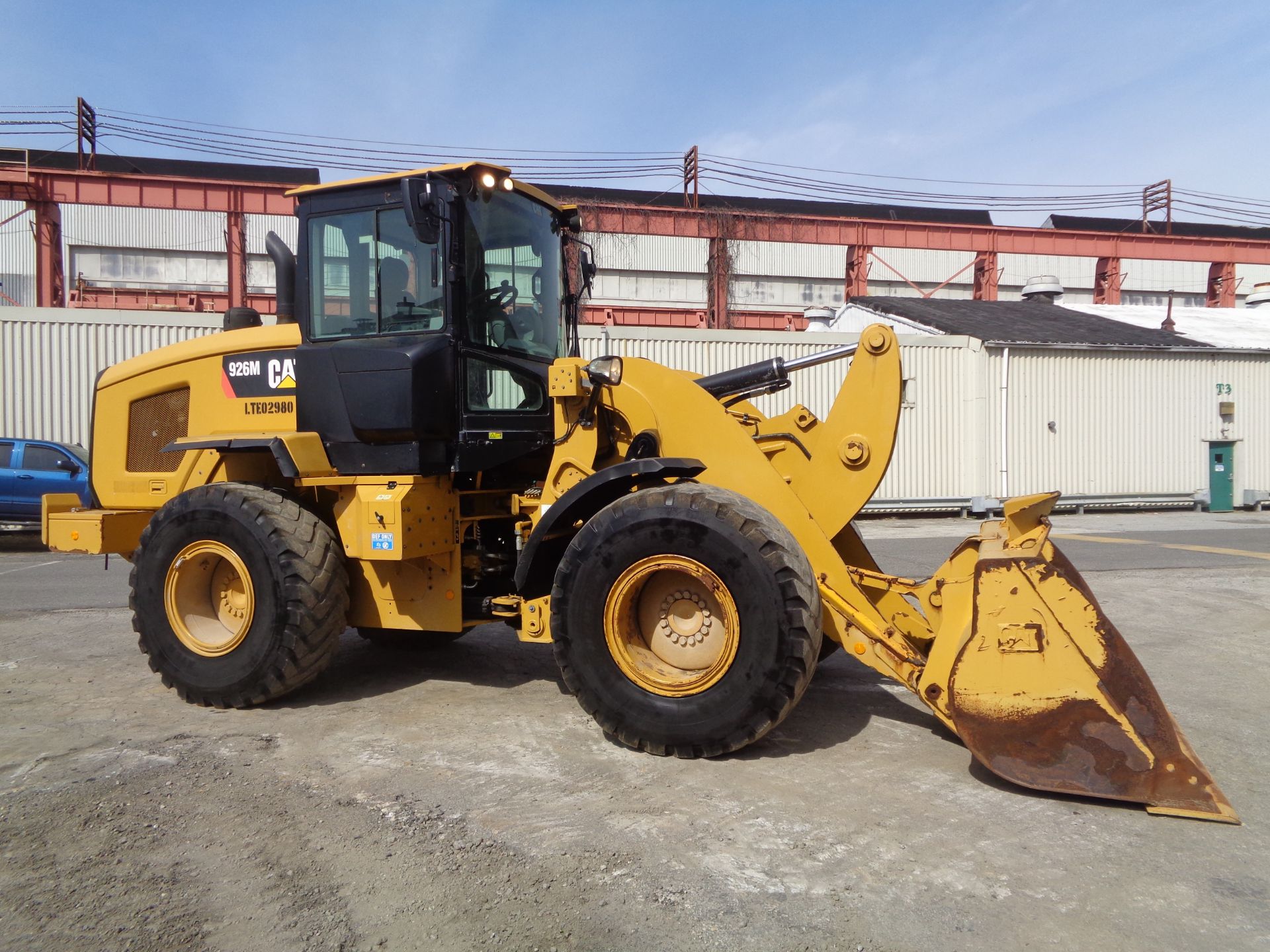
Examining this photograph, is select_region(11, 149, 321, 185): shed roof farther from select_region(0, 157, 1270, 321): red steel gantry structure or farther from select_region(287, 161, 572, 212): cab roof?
select_region(287, 161, 572, 212): cab roof

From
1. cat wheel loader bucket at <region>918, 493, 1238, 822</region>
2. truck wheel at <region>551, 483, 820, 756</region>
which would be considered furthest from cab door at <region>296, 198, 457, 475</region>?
cat wheel loader bucket at <region>918, 493, 1238, 822</region>

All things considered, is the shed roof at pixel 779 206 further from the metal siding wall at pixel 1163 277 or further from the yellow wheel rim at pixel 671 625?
the yellow wheel rim at pixel 671 625

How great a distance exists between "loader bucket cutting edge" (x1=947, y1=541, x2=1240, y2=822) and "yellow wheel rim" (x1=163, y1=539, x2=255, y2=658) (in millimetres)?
3739

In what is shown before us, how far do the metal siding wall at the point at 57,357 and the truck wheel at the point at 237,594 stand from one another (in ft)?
39.2

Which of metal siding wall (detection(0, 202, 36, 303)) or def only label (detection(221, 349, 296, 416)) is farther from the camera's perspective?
metal siding wall (detection(0, 202, 36, 303))

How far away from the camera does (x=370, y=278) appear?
16.5 ft

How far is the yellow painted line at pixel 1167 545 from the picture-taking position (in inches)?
467

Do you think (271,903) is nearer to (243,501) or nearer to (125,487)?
(243,501)

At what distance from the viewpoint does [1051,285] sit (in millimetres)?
26531

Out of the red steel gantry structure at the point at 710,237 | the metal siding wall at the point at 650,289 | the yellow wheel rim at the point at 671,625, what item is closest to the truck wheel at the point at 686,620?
the yellow wheel rim at the point at 671,625

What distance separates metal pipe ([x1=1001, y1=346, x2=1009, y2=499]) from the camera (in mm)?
18734

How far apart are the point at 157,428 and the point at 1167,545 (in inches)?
517

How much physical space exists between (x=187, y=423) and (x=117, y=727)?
1866 mm

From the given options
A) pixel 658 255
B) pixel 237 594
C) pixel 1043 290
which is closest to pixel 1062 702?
pixel 237 594
